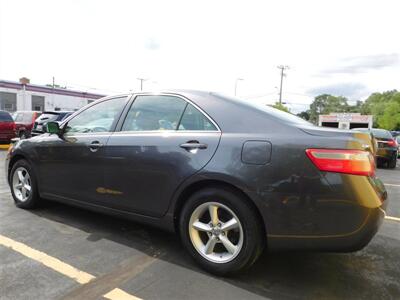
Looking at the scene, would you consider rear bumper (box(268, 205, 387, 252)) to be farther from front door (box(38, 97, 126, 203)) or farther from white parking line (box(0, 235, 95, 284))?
front door (box(38, 97, 126, 203))

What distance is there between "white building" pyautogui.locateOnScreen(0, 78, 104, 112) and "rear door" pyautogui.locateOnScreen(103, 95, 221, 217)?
43721mm

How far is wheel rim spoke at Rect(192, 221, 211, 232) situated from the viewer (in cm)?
307

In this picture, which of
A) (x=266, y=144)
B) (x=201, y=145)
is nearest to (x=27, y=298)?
(x=201, y=145)

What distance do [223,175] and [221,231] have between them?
489mm

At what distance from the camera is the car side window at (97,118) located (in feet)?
12.9

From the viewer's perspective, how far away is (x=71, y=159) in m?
4.05

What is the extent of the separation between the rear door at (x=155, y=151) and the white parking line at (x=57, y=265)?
0.76m

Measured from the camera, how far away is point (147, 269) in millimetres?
3141

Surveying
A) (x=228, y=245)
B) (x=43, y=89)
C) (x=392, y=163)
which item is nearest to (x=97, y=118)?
(x=228, y=245)

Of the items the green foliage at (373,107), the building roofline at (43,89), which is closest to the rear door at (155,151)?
the building roofline at (43,89)

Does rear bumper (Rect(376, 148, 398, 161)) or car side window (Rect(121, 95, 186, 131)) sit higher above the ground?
car side window (Rect(121, 95, 186, 131))

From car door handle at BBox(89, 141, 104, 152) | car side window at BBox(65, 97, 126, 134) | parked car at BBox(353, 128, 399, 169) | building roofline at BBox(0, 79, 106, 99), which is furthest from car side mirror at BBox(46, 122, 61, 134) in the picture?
building roofline at BBox(0, 79, 106, 99)

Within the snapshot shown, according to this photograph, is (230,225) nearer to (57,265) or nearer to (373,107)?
(57,265)

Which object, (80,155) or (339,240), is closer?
(339,240)
